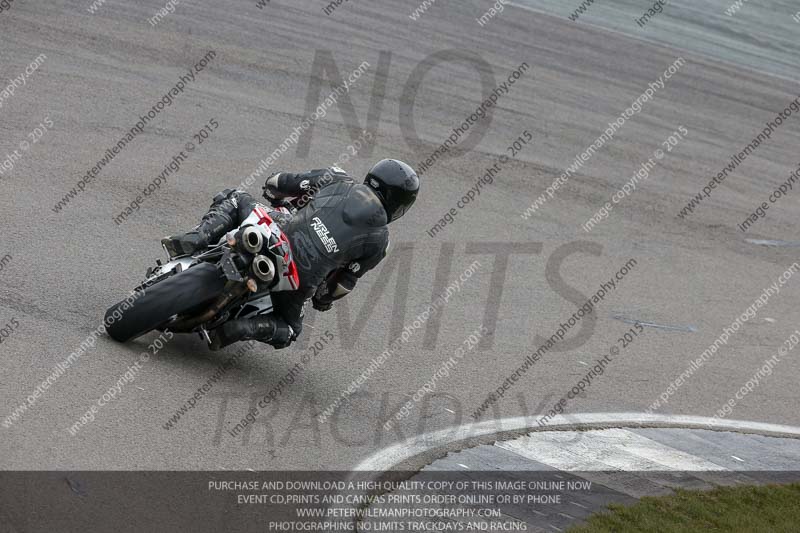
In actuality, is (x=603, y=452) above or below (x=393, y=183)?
below

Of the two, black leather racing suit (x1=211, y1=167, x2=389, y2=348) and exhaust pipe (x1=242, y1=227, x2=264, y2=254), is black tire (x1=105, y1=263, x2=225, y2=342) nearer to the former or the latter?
exhaust pipe (x1=242, y1=227, x2=264, y2=254)

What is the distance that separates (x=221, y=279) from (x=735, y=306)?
6865 millimetres

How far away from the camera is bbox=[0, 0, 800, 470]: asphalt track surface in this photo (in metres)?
7.15

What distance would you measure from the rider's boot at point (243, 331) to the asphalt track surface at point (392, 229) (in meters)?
0.27

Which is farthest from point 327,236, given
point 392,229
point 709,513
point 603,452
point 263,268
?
point 392,229

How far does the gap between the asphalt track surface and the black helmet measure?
1503 millimetres

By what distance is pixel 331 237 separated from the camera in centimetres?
755

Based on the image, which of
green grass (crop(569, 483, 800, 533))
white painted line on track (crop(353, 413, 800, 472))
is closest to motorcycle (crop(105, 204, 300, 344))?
white painted line on track (crop(353, 413, 800, 472))

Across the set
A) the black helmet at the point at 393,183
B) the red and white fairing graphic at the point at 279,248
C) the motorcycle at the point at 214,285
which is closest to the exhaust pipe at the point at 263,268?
the motorcycle at the point at 214,285

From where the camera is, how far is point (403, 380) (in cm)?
848

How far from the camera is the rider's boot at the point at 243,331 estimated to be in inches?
293

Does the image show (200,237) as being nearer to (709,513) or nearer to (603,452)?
(603,452)

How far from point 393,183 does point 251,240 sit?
1078mm

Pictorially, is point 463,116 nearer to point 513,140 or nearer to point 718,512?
point 513,140
